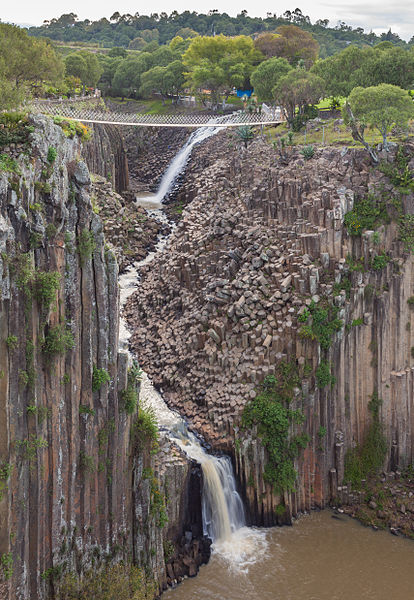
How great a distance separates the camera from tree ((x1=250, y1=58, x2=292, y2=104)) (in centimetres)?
5422

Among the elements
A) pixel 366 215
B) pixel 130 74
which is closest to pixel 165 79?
pixel 130 74

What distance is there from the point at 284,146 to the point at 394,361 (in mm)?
17668

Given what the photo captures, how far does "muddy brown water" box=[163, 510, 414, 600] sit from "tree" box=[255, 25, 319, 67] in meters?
54.9

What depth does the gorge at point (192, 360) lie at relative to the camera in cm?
1941

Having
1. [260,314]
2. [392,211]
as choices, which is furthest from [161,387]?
[392,211]

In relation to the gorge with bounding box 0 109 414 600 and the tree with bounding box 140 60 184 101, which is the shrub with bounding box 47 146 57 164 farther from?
the tree with bounding box 140 60 184 101

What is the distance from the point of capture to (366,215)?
32.8 m

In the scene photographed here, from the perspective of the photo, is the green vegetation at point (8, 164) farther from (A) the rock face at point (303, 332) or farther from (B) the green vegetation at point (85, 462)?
(A) the rock face at point (303, 332)

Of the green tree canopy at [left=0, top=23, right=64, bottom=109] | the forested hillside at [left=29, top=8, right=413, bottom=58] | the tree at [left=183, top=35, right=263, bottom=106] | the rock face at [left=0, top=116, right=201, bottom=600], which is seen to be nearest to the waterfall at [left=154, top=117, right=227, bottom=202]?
the tree at [left=183, top=35, right=263, bottom=106]

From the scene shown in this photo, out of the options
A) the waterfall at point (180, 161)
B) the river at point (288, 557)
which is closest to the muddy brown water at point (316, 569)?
the river at point (288, 557)

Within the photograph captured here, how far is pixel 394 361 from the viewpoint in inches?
1244

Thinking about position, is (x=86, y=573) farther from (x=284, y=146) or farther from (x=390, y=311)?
(x=284, y=146)

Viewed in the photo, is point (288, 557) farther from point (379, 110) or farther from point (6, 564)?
point (379, 110)

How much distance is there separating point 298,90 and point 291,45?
94.1 ft
